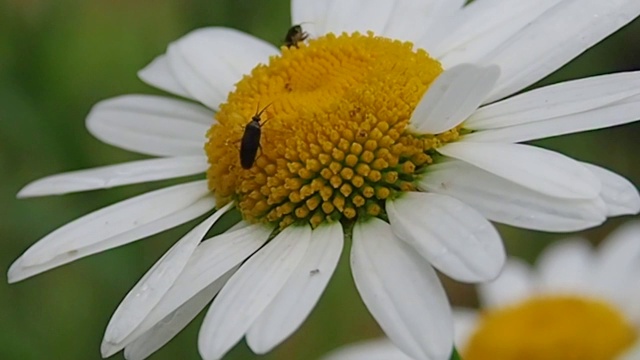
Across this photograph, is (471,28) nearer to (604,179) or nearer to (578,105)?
→ (578,105)

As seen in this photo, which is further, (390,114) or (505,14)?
(505,14)

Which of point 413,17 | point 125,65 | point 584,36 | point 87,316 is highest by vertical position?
point 125,65

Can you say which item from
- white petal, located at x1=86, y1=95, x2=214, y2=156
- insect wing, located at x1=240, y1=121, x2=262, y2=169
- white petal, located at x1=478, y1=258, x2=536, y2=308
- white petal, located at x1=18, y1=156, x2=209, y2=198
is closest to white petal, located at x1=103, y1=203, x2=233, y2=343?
insect wing, located at x1=240, y1=121, x2=262, y2=169

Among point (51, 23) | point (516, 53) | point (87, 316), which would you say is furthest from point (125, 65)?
point (516, 53)

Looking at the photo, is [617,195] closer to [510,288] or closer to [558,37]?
[558,37]

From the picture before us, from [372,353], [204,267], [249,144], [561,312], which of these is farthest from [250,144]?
[372,353]

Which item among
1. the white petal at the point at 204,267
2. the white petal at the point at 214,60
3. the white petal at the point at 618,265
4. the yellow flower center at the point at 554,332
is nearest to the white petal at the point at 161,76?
the white petal at the point at 214,60

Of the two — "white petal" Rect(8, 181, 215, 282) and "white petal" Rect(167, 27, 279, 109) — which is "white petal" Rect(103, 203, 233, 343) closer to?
"white petal" Rect(8, 181, 215, 282)
